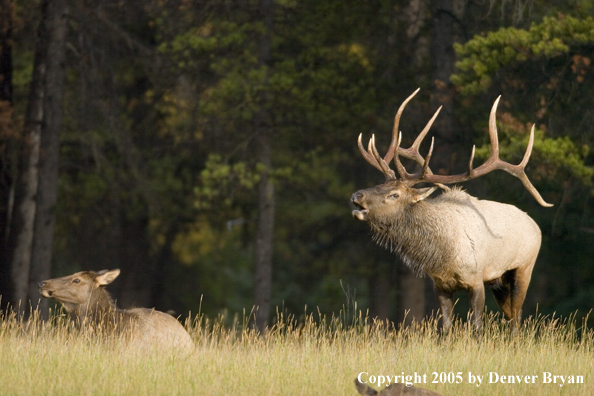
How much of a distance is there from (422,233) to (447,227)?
27 centimetres

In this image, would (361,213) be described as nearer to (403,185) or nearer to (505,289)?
(403,185)

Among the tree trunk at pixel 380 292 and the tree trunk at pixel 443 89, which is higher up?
the tree trunk at pixel 443 89

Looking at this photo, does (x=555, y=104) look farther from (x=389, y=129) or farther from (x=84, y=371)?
(x=84, y=371)

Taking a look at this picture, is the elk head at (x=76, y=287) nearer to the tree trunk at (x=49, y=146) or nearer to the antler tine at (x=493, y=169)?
the antler tine at (x=493, y=169)

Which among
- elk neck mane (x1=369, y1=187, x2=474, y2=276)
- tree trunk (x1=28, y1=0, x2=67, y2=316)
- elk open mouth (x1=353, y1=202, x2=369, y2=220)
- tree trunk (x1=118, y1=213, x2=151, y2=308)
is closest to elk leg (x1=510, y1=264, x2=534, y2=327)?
elk neck mane (x1=369, y1=187, x2=474, y2=276)

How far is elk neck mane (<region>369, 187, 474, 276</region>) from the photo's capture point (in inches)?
368

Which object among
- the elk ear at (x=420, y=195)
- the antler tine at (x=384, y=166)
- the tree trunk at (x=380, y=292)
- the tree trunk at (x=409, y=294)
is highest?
the antler tine at (x=384, y=166)

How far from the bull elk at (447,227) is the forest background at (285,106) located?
216cm

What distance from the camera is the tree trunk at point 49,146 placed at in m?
14.7

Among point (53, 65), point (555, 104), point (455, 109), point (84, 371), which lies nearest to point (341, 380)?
point (84, 371)

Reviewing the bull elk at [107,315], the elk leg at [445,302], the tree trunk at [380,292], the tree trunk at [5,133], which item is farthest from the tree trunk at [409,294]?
the bull elk at [107,315]

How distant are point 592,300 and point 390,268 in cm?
473

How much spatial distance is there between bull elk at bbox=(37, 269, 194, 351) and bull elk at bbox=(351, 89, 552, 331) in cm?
223

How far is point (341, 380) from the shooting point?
7.09 meters
